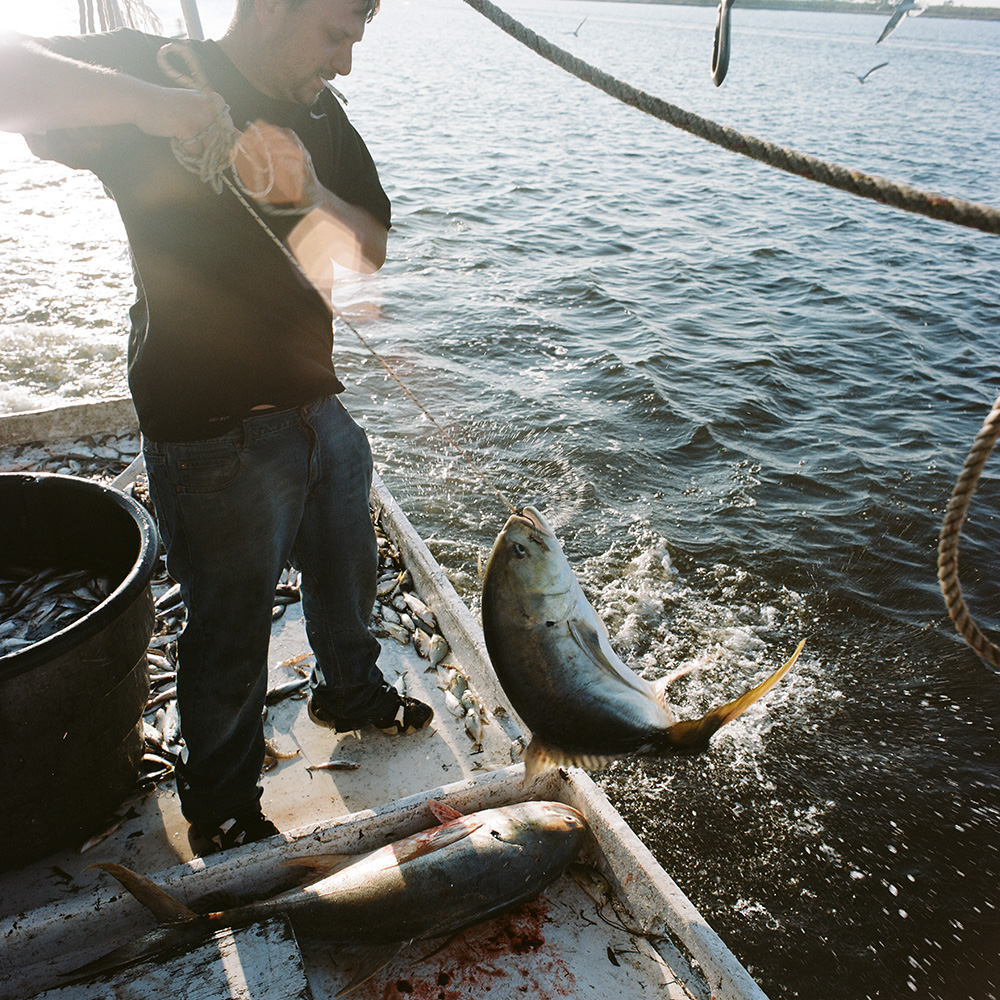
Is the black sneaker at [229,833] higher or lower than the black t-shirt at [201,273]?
lower

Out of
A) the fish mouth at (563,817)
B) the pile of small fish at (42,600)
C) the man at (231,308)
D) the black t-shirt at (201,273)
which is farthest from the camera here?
the pile of small fish at (42,600)

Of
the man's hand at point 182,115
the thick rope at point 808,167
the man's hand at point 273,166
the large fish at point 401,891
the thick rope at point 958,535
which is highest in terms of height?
the thick rope at point 808,167

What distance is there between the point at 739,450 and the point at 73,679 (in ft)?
22.9

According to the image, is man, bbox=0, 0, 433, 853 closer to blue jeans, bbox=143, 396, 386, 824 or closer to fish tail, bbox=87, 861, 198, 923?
blue jeans, bbox=143, 396, 386, 824

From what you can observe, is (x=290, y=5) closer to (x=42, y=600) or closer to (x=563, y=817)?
(x=42, y=600)

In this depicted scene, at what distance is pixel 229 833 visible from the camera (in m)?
2.79

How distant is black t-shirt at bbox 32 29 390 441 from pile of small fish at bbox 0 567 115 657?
4.16ft

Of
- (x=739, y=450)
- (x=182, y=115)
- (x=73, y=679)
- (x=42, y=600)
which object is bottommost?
(x=739, y=450)

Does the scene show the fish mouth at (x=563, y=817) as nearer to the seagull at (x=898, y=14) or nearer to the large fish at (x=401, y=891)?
the large fish at (x=401, y=891)

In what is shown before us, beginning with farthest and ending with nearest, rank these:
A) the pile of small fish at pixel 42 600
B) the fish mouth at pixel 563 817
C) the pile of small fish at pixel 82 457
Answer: the pile of small fish at pixel 82 457, the pile of small fish at pixel 42 600, the fish mouth at pixel 563 817

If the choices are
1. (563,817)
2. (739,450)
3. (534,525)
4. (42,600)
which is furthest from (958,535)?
(739,450)

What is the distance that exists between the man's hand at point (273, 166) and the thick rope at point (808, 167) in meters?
0.77

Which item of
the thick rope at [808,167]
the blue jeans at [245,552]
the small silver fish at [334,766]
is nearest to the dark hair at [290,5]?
the thick rope at [808,167]

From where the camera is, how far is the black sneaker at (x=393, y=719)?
134 inches
